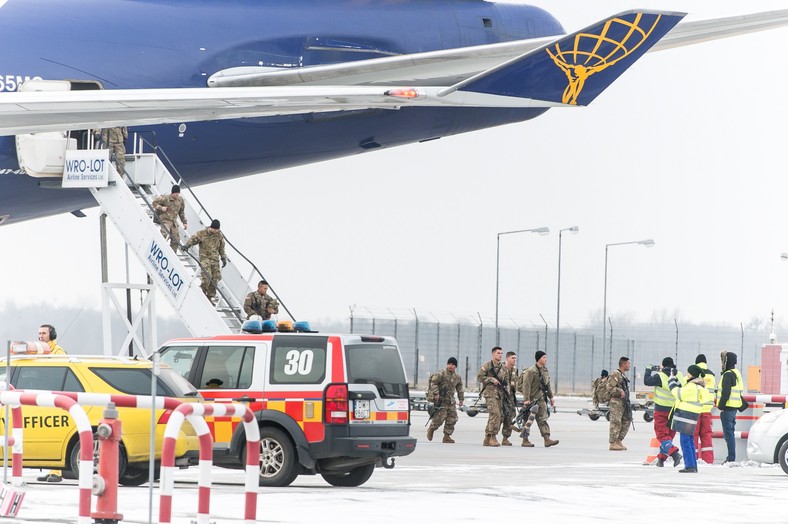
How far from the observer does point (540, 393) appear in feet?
88.4

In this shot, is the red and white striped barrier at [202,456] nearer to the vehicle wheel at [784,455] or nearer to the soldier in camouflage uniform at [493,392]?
the vehicle wheel at [784,455]

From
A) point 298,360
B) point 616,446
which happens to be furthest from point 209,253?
point 616,446

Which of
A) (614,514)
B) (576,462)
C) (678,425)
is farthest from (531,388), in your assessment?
(614,514)

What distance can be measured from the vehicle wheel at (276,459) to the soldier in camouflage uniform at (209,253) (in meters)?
7.86

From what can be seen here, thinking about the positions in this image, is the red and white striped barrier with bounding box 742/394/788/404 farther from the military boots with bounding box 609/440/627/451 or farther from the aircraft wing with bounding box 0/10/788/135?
the aircraft wing with bounding box 0/10/788/135

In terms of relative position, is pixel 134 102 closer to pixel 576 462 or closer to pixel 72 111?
pixel 72 111

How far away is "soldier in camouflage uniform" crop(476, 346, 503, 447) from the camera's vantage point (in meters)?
26.6

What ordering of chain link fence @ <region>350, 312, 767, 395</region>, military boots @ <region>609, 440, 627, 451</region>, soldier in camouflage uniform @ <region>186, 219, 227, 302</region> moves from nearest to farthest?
1. soldier in camouflage uniform @ <region>186, 219, 227, 302</region>
2. military boots @ <region>609, 440, 627, 451</region>
3. chain link fence @ <region>350, 312, 767, 395</region>

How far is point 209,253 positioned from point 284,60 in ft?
25.0

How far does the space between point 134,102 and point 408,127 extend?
19.6m

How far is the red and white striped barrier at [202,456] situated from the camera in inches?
402

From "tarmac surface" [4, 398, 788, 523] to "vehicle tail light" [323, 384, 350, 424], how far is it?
80 cm

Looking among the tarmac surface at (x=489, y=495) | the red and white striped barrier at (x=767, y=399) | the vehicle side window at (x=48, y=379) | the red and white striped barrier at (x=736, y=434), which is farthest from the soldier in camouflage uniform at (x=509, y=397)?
the vehicle side window at (x=48, y=379)

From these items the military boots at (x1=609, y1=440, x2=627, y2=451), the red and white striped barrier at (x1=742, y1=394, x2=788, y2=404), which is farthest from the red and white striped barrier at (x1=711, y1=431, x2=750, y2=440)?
the military boots at (x1=609, y1=440, x2=627, y2=451)
